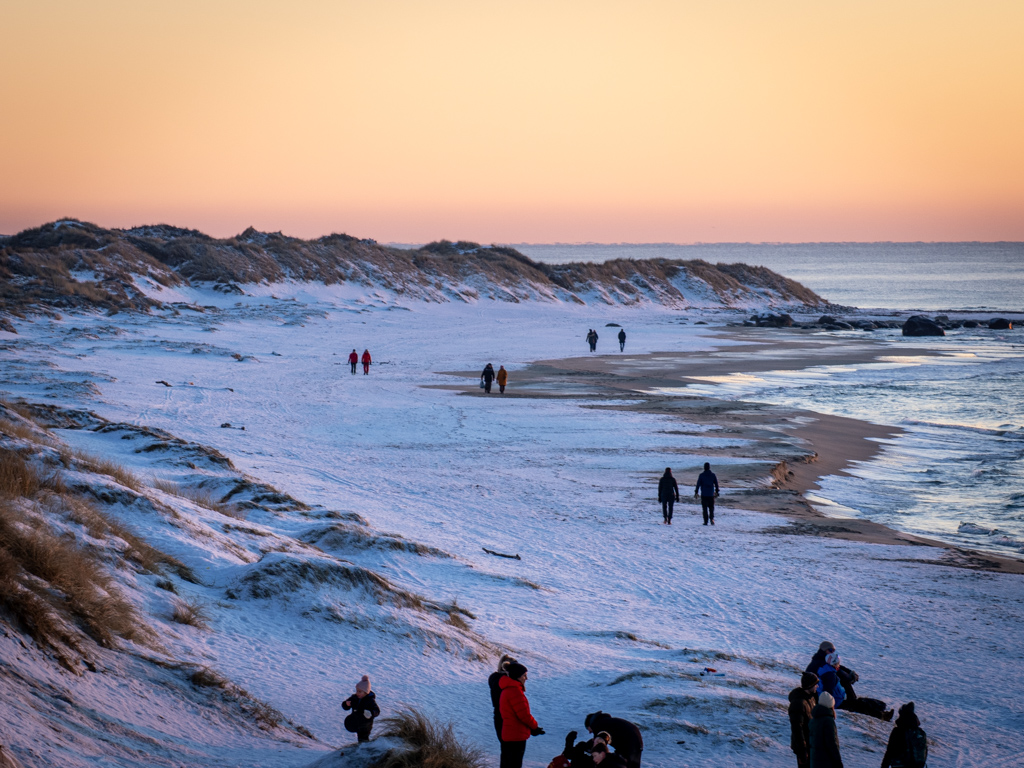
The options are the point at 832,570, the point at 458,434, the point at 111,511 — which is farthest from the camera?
the point at 458,434

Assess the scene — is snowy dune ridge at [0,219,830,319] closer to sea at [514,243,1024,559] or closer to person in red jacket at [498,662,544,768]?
sea at [514,243,1024,559]

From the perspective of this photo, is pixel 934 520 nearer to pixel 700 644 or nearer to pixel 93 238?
pixel 700 644

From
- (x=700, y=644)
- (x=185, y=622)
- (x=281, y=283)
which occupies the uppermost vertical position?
(x=281, y=283)

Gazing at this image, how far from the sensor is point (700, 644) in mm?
10578

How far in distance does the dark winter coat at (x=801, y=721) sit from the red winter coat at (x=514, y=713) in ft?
6.90

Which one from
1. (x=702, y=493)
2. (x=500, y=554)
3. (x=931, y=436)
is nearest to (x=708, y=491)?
(x=702, y=493)

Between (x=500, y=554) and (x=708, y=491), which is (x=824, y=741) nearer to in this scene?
(x=500, y=554)

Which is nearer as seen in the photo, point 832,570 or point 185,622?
point 185,622

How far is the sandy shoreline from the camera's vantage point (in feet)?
53.1

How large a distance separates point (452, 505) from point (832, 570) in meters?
6.82

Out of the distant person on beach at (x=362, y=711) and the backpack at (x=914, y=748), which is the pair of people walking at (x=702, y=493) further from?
the distant person on beach at (x=362, y=711)

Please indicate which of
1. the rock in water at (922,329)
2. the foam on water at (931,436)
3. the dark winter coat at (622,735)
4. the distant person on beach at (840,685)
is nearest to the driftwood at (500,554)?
the distant person on beach at (840,685)

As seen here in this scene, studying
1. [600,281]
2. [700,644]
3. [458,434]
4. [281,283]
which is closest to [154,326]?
[281,283]

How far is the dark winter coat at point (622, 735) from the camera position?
5875mm
